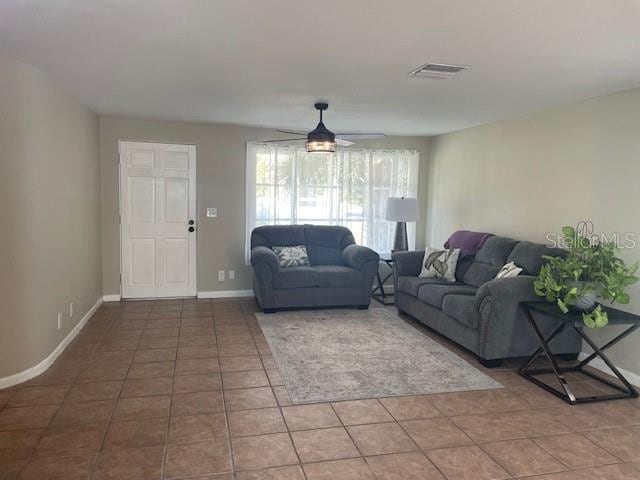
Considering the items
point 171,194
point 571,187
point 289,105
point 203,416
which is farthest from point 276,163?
point 203,416

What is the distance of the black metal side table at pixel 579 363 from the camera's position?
3250mm

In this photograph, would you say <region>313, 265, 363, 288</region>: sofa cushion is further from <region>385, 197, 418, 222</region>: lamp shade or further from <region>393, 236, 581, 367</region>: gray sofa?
<region>385, 197, 418, 222</region>: lamp shade

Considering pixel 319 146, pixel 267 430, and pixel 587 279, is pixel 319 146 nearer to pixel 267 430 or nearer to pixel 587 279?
pixel 587 279

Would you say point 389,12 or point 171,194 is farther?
point 171,194

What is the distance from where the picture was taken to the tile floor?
92.7 inches

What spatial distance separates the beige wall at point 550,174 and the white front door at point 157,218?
3.34 m

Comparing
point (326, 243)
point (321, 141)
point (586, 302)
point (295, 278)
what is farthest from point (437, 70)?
point (326, 243)

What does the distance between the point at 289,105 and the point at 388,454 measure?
3146 millimetres

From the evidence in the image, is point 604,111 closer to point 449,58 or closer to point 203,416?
point 449,58

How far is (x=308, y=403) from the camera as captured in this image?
308 cm

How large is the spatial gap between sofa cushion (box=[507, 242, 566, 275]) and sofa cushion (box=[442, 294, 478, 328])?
0.56 meters

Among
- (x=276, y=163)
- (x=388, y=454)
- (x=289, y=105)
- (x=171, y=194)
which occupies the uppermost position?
(x=289, y=105)

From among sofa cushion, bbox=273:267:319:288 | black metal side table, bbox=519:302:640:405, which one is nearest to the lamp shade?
sofa cushion, bbox=273:267:319:288

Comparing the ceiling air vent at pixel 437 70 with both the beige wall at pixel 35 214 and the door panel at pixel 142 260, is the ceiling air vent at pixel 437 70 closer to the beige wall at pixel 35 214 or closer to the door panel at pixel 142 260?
the beige wall at pixel 35 214
